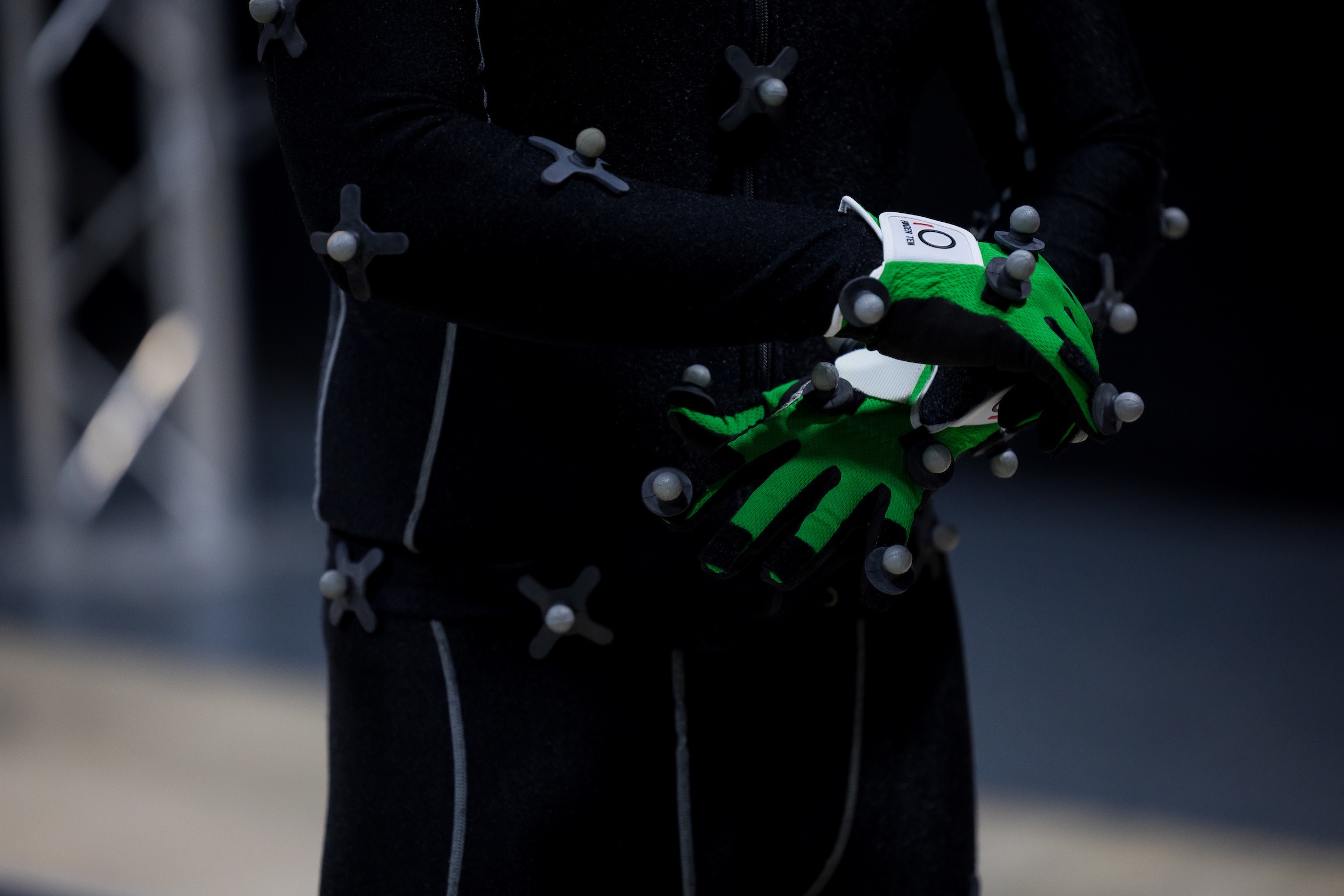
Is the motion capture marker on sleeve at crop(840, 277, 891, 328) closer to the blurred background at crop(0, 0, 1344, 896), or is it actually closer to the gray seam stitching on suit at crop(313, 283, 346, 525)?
the gray seam stitching on suit at crop(313, 283, 346, 525)

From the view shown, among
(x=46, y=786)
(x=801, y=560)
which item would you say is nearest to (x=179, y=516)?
(x=46, y=786)

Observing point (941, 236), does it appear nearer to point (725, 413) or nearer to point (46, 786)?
point (725, 413)

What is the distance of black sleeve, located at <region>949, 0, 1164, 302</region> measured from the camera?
32.4 inches

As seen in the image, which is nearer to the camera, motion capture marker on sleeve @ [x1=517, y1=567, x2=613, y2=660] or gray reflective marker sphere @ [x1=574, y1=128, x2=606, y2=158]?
gray reflective marker sphere @ [x1=574, y1=128, x2=606, y2=158]

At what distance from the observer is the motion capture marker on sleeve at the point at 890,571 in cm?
62

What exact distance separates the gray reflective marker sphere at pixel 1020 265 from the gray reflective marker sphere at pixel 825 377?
9 centimetres

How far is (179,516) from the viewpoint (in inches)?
144

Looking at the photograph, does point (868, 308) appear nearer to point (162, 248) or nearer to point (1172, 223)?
point (1172, 223)

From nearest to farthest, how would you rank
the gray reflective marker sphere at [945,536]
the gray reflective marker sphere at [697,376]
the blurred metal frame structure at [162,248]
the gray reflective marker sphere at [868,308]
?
1. the gray reflective marker sphere at [868,308]
2. the gray reflective marker sphere at [697,376]
3. the gray reflective marker sphere at [945,536]
4. the blurred metal frame structure at [162,248]

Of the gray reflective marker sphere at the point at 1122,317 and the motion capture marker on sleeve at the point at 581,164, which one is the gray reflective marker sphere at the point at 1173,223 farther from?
the motion capture marker on sleeve at the point at 581,164

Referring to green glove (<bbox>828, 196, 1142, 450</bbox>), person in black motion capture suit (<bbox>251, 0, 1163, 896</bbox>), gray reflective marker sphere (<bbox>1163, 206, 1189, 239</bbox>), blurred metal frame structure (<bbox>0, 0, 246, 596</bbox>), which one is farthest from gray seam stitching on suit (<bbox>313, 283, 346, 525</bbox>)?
blurred metal frame structure (<bbox>0, 0, 246, 596</bbox>)

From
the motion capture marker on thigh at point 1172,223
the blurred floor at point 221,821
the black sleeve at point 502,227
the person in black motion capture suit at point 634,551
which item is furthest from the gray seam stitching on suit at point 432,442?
the blurred floor at point 221,821

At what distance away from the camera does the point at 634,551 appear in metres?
0.76

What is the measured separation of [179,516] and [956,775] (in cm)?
317
